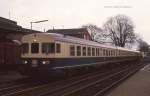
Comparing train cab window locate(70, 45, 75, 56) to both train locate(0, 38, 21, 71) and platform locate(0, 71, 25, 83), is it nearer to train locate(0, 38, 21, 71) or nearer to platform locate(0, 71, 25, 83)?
platform locate(0, 71, 25, 83)

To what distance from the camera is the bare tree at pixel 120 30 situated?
98938mm

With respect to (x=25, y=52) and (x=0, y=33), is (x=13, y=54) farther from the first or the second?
(x=25, y=52)

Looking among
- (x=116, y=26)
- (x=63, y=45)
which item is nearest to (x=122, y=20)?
(x=116, y=26)

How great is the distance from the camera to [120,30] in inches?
3949

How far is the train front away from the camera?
18.0 metres

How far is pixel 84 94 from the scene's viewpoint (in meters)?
14.3

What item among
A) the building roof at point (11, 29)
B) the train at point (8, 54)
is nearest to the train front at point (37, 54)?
Result: the building roof at point (11, 29)

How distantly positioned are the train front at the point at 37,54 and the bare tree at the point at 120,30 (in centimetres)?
8065

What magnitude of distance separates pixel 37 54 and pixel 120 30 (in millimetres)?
83431

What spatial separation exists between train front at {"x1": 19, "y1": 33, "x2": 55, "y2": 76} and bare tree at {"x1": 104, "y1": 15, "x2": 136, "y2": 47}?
80648 millimetres

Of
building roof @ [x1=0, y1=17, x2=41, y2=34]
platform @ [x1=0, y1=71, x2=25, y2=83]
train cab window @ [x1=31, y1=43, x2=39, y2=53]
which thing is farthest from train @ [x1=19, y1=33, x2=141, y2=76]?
building roof @ [x1=0, y1=17, x2=41, y2=34]

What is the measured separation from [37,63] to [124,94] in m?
5.70

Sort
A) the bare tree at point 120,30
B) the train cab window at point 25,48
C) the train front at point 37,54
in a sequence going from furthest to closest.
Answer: the bare tree at point 120,30 < the train cab window at point 25,48 < the train front at point 37,54

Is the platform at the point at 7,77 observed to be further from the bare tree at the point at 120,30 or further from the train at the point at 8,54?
the bare tree at the point at 120,30
